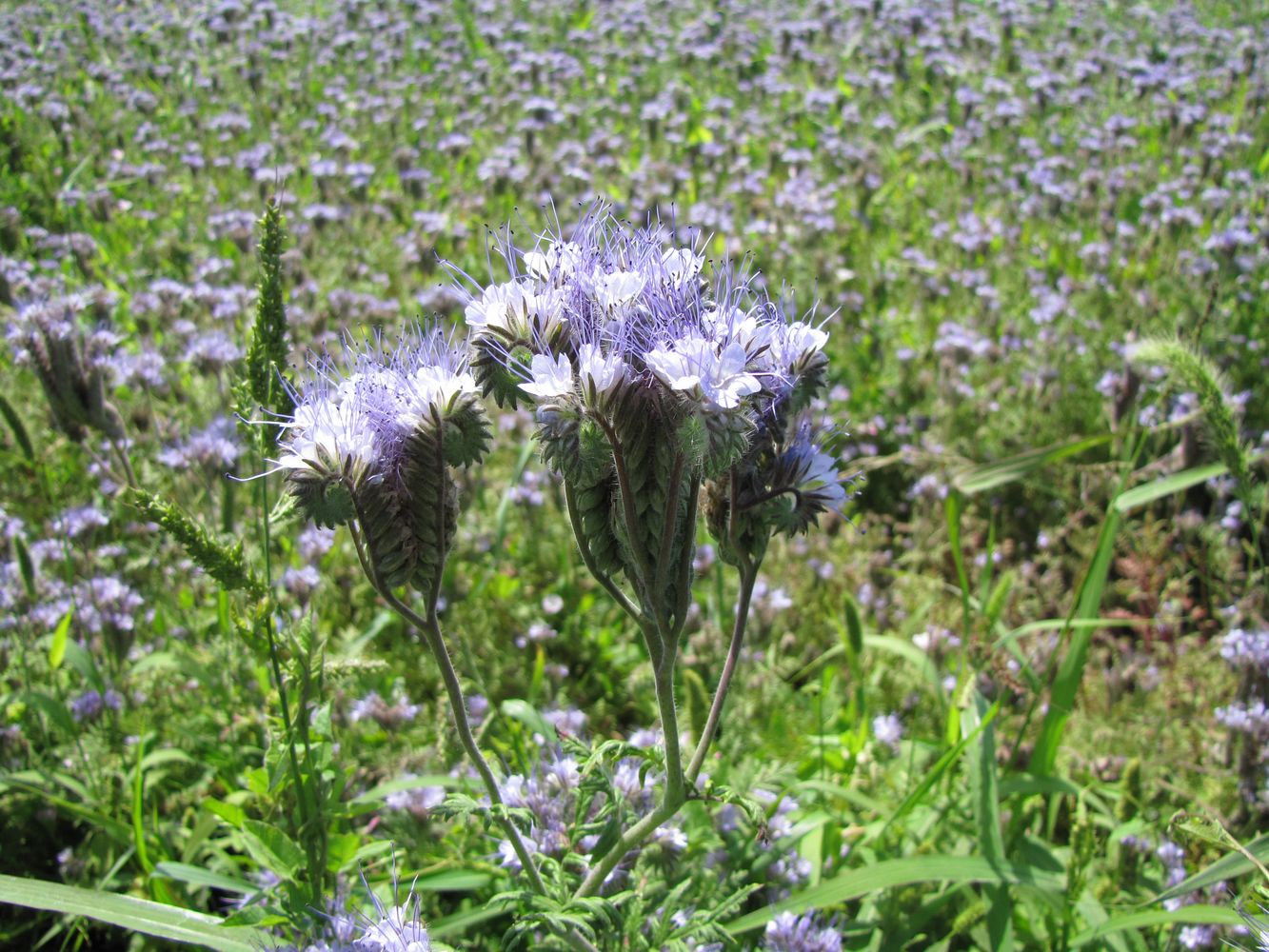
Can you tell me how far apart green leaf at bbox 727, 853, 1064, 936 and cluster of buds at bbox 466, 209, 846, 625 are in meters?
0.80

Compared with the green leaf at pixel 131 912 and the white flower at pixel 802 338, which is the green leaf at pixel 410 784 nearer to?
the green leaf at pixel 131 912

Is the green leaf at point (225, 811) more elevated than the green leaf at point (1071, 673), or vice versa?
the green leaf at point (225, 811)

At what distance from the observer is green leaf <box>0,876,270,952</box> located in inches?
63.7

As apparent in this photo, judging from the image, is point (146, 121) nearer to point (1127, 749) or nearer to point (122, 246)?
point (122, 246)

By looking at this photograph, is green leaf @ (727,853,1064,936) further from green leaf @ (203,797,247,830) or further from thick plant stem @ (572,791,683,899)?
green leaf @ (203,797,247,830)

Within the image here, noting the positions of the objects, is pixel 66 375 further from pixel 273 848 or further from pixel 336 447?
pixel 336 447

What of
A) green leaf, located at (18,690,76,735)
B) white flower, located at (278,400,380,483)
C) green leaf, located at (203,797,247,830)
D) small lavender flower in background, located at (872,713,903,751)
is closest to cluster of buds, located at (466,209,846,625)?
white flower, located at (278,400,380,483)

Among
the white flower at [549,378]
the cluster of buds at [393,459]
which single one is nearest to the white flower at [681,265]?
the white flower at [549,378]

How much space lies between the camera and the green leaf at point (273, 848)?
1.79m

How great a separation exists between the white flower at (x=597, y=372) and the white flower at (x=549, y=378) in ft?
0.10

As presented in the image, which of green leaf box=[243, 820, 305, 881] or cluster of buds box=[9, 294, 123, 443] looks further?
cluster of buds box=[9, 294, 123, 443]

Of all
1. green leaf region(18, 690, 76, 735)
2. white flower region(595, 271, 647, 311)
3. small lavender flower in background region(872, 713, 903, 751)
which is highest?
white flower region(595, 271, 647, 311)

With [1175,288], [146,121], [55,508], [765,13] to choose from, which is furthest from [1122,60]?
[55,508]

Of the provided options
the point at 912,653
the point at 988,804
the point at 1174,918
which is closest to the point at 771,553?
the point at 912,653
